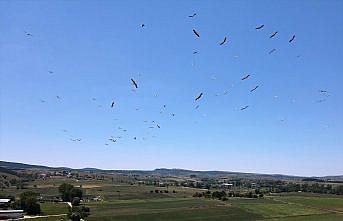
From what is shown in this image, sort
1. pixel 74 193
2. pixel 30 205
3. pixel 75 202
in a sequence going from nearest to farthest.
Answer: pixel 30 205, pixel 75 202, pixel 74 193

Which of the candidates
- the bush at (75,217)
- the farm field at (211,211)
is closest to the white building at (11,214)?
the farm field at (211,211)

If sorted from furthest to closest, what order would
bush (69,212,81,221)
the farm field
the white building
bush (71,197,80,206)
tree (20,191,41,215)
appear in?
bush (71,197,80,206) → tree (20,191,41,215) → the farm field → the white building → bush (69,212,81,221)

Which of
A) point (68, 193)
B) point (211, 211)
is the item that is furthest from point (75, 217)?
point (68, 193)

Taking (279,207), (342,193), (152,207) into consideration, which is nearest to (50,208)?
(152,207)

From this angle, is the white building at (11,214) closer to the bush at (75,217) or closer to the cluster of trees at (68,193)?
the bush at (75,217)

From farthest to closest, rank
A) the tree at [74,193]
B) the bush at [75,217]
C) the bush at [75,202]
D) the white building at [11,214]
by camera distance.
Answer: the tree at [74,193], the bush at [75,202], the white building at [11,214], the bush at [75,217]

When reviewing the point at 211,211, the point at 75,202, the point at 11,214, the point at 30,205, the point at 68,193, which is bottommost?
the point at 11,214

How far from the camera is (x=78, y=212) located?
323ft

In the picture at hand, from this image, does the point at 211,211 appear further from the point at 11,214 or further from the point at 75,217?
the point at 11,214

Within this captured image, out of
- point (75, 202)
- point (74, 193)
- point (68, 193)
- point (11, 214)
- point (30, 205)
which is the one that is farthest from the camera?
point (68, 193)

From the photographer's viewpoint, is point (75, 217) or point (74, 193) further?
point (74, 193)

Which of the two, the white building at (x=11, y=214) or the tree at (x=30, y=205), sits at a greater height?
the tree at (x=30, y=205)

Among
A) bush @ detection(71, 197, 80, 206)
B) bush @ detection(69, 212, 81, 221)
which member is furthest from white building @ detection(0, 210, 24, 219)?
bush @ detection(71, 197, 80, 206)

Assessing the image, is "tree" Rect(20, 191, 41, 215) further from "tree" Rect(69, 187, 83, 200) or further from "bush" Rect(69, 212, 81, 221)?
"tree" Rect(69, 187, 83, 200)
